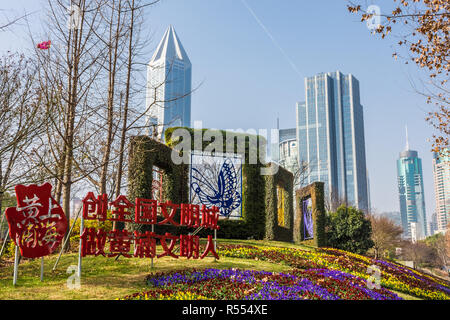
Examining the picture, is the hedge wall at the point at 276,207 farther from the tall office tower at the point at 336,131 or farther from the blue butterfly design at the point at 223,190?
the tall office tower at the point at 336,131

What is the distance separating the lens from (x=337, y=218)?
63.5 feet

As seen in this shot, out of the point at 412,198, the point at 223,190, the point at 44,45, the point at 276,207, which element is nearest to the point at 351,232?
A: the point at 276,207

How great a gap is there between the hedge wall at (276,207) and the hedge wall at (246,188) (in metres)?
0.87

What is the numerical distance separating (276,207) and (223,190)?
3065 mm

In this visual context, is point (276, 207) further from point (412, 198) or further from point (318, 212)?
point (412, 198)

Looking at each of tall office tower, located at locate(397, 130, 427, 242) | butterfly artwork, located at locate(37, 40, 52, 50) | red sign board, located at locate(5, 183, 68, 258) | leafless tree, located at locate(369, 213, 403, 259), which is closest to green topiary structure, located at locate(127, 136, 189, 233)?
butterfly artwork, located at locate(37, 40, 52, 50)

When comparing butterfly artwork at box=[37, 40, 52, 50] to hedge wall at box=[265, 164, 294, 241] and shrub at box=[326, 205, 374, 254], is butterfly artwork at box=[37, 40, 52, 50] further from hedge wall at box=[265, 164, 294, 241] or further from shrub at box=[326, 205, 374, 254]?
shrub at box=[326, 205, 374, 254]

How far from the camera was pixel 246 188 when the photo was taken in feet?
51.6

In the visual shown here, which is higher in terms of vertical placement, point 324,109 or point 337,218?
point 324,109

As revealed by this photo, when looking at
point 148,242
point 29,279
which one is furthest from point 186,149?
point 29,279

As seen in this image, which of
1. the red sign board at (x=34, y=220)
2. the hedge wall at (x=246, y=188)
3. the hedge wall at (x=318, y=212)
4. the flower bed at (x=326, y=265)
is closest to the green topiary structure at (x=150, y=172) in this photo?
the hedge wall at (x=246, y=188)

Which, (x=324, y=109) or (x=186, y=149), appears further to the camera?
(x=324, y=109)
